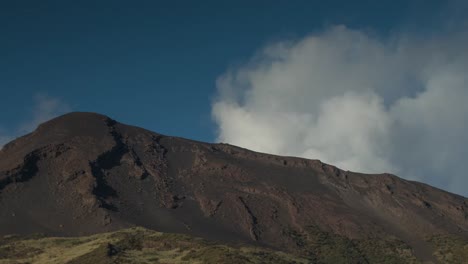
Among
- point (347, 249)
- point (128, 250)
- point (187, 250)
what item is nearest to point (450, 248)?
point (347, 249)

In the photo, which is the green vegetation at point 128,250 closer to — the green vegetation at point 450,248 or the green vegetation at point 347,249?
the green vegetation at point 347,249

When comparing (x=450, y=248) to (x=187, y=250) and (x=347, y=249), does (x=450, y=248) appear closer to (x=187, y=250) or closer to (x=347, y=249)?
(x=347, y=249)

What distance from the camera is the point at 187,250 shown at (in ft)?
449

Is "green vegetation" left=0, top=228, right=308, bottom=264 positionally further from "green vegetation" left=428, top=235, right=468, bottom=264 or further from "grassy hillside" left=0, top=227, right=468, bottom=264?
"green vegetation" left=428, top=235, right=468, bottom=264

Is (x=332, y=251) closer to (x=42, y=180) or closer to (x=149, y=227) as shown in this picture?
(x=149, y=227)

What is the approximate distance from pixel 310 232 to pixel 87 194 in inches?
3006

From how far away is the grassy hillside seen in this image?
4995 inches

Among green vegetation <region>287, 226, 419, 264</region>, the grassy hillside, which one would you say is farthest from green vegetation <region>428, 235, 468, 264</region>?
green vegetation <region>287, 226, 419, 264</region>

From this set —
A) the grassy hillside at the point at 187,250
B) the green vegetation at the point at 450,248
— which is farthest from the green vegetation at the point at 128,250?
the green vegetation at the point at 450,248

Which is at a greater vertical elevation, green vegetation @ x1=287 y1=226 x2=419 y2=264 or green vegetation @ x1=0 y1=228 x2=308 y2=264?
green vegetation @ x1=287 y1=226 x2=419 y2=264

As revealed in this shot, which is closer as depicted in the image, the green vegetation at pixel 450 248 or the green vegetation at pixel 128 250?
the green vegetation at pixel 128 250

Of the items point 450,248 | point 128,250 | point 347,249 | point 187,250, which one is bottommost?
point 128,250

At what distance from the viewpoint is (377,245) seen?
608 ft

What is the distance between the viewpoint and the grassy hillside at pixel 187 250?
126881mm
